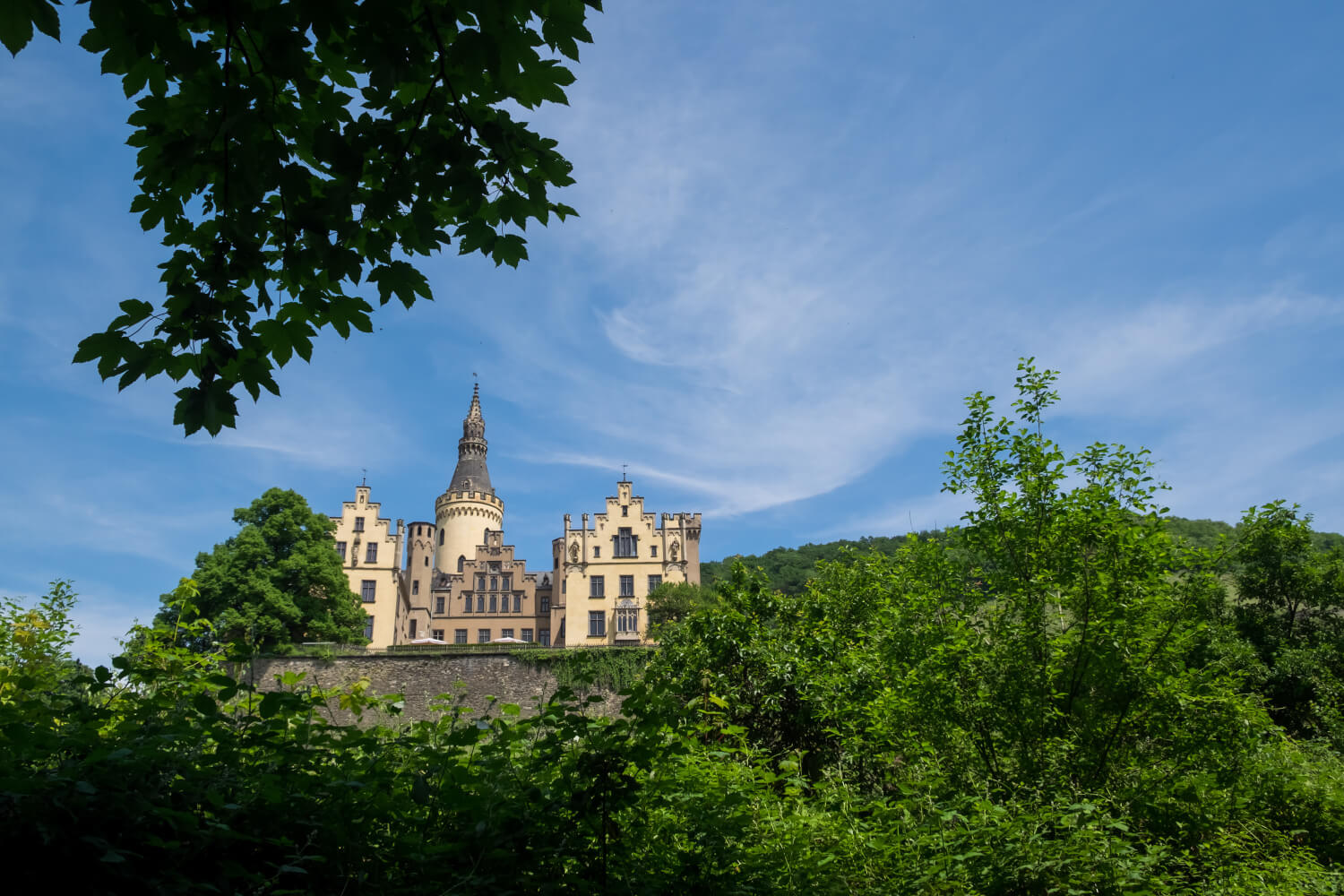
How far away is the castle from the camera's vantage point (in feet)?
161

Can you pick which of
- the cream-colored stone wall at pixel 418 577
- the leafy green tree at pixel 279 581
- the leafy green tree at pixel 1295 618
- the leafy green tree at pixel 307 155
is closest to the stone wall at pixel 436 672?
the leafy green tree at pixel 279 581

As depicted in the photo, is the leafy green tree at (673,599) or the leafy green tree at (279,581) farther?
the leafy green tree at (673,599)

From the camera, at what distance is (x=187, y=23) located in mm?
3398

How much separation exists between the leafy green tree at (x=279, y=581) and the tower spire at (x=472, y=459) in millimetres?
25977

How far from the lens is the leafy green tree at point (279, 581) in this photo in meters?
35.7

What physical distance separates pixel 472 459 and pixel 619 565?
82.4 ft

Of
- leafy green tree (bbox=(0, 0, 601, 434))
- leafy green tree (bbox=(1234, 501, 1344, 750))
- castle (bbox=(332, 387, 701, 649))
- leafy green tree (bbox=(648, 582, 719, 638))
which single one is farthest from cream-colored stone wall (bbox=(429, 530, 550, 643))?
leafy green tree (bbox=(0, 0, 601, 434))

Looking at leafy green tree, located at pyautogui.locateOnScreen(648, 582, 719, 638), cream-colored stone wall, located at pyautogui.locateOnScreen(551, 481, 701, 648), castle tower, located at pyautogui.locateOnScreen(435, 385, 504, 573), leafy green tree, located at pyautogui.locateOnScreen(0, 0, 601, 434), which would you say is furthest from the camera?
castle tower, located at pyautogui.locateOnScreen(435, 385, 504, 573)

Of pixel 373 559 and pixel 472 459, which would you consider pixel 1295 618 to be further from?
pixel 472 459

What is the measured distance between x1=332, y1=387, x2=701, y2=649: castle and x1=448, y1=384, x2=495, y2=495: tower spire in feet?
0.48

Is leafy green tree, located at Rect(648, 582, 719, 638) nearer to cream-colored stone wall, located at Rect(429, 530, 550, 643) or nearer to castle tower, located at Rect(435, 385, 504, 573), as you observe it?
cream-colored stone wall, located at Rect(429, 530, 550, 643)

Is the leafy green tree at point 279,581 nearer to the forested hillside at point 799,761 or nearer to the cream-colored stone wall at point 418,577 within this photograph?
the cream-colored stone wall at point 418,577

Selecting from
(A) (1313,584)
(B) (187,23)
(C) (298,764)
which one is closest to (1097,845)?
(C) (298,764)

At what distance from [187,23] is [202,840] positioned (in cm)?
333
